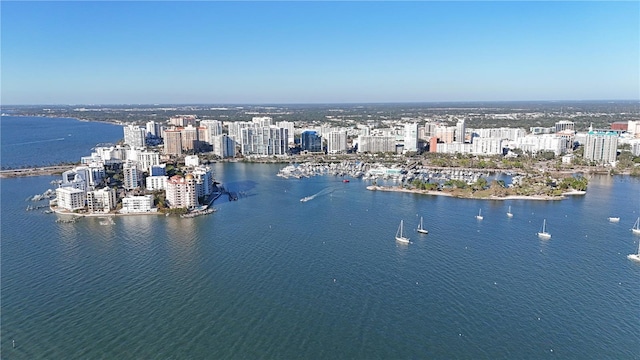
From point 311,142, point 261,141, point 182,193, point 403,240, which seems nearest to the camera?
point 403,240

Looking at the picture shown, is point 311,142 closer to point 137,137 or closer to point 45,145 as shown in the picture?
point 137,137

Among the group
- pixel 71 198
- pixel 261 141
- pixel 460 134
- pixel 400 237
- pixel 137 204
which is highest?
pixel 460 134

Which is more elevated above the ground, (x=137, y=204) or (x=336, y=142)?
(x=336, y=142)

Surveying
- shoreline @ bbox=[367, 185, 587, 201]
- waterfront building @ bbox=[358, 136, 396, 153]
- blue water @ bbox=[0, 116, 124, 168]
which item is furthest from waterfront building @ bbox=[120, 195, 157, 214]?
waterfront building @ bbox=[358, 136, 396, 153]

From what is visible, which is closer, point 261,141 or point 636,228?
point 636,228

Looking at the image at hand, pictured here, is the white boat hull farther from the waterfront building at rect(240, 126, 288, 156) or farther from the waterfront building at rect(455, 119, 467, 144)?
the waterfront building at rect(455, 119, 467, 144)

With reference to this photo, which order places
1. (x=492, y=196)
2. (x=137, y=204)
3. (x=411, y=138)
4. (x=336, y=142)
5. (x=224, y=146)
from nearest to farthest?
1. (x=137, y=204)
2. (x=492, y=196)
3. (x=224, y=146)
4. (x=411, y=138)
5. (x=336, y=142)

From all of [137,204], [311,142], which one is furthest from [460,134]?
[137,204]
